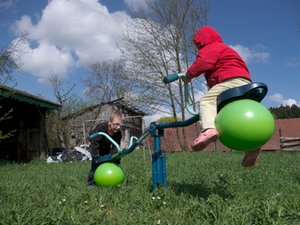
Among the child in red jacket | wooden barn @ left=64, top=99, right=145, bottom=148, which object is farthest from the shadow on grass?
wooden barn @ left=64, top=99, right=145, bottom=148

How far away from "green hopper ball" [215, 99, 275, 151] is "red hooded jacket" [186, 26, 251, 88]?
1.70 feet

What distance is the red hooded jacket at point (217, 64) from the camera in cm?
400

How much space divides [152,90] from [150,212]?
23728 millimetres

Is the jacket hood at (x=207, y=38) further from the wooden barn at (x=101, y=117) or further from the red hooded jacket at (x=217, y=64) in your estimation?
the wooden barn at (x=101, y=117)

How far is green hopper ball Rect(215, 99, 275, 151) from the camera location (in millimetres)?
3430

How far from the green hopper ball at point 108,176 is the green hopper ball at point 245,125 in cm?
260

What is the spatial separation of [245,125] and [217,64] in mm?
930

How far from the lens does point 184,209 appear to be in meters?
3.85

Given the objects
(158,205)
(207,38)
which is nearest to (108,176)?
(158,205)

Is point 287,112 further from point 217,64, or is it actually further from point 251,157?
point 217,64

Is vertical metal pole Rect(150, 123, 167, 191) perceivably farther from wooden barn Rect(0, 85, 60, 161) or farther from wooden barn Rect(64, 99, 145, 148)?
wooden barn Rect(64, 99, 145, 148)

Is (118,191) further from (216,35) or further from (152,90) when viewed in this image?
(152,90)

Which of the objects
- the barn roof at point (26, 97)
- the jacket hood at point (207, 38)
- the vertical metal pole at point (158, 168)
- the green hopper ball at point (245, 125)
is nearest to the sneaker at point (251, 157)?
the green hopper ball at point (245, 125)

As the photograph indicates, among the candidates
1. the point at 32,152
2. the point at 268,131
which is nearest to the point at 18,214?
the point at 268,131
